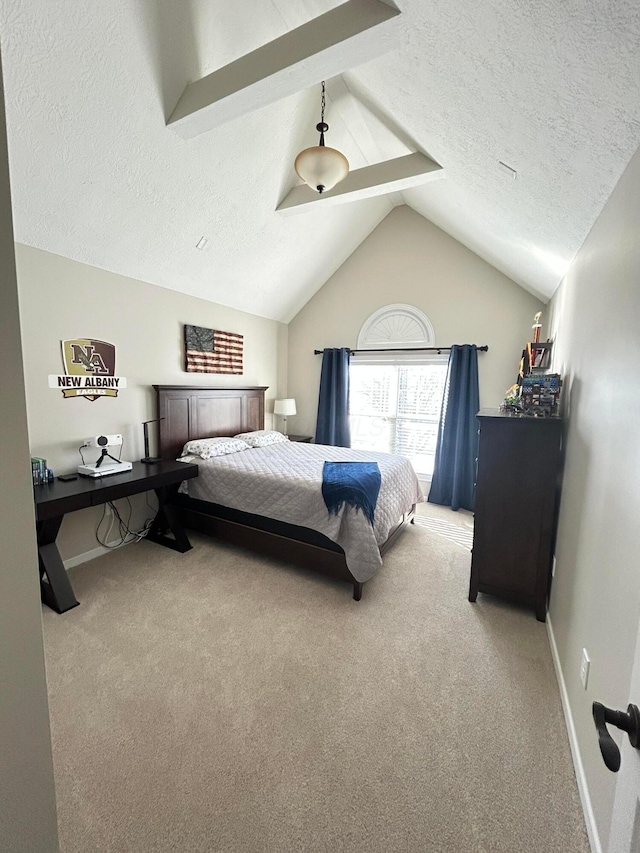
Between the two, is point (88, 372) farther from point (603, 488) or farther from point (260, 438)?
point (603, 488)

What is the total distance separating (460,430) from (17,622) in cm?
421

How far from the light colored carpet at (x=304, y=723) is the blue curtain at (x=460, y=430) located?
183cm

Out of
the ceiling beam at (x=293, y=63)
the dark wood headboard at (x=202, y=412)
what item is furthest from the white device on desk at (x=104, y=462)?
the ceiling beam at (x=293, y=63)

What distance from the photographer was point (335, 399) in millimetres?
5012

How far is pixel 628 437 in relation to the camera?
1195 mm

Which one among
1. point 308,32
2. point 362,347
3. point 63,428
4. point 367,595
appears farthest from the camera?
point 362,347

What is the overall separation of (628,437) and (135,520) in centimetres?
364

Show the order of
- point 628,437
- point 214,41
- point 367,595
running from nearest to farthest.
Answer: point 628,437 → point 214,41 → point 367,595

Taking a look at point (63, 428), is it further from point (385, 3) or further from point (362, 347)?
point (362, 347)

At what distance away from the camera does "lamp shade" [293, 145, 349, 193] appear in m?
2.19

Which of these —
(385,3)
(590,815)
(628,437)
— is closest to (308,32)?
(385,3)

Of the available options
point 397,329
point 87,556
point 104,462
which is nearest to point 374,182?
point 397,329

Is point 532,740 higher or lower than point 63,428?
lower

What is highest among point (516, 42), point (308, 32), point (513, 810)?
point (308, 32)
